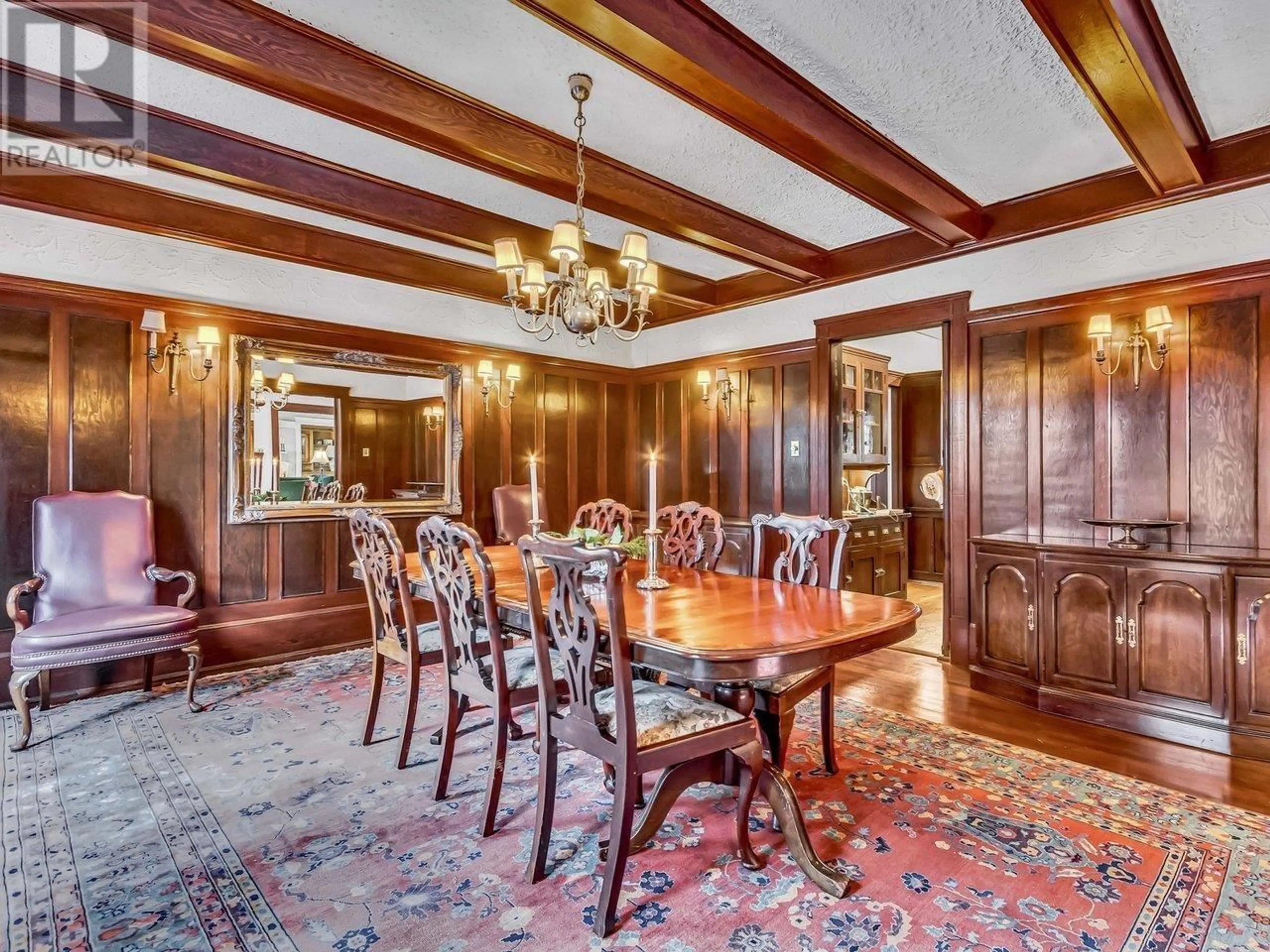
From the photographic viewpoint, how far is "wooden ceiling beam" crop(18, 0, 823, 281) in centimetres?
214

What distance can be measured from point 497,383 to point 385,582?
2.86 meters

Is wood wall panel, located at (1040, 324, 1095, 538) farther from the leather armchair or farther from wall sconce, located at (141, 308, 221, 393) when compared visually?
wall sconce, located at (141, 308, 221, 393)

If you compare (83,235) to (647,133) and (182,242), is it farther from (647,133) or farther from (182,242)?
(647,133)

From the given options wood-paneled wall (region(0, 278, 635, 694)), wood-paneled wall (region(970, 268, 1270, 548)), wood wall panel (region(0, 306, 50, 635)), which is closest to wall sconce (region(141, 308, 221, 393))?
wood-paneled wall (region(0, 278, 635, 694))

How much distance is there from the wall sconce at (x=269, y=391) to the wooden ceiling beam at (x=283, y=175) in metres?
1.32

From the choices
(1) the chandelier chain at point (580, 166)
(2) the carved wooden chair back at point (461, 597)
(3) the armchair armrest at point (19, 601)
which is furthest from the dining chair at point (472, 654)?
(3) the armchair armrest at point (19, 601)

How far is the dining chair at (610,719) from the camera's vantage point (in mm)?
1696

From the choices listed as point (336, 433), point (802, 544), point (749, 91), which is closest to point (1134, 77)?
point (749, 91)

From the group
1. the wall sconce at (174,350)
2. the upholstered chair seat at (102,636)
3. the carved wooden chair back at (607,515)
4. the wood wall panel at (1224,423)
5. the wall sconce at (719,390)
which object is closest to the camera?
the upholstered chair seat at (102,636)

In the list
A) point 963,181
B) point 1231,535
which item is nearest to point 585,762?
point 1231,535

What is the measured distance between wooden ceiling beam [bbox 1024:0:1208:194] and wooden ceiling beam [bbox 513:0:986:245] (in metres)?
0.84

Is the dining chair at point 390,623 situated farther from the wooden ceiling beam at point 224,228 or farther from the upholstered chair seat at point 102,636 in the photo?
the wooden ceiling beam at point 224,228

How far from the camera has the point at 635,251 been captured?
280 centimetres

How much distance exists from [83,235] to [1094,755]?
19.6 feet
